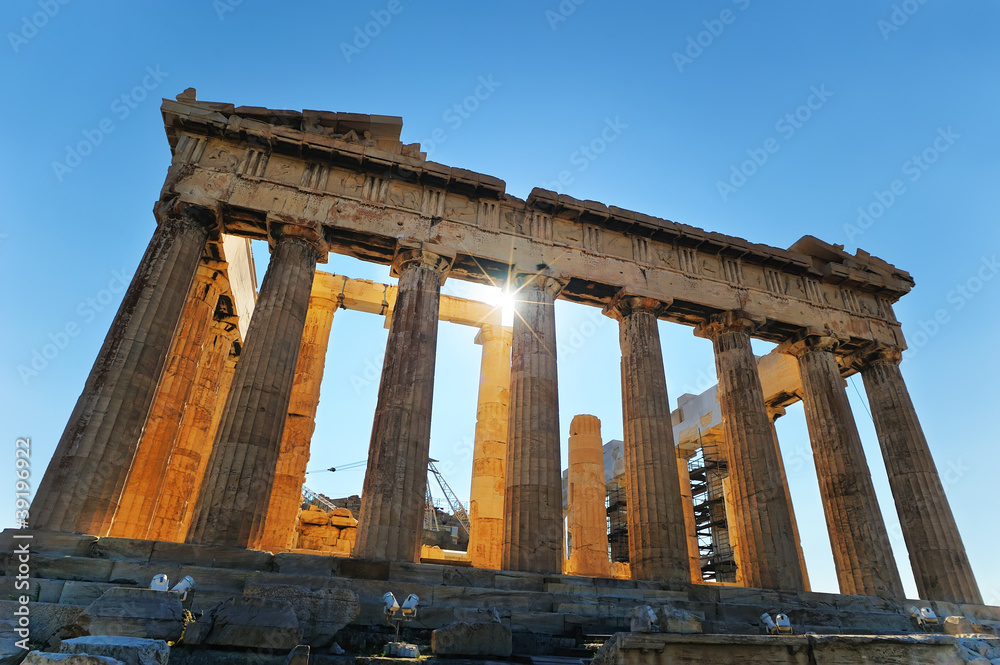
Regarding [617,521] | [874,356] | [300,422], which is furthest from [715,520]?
[300,422]

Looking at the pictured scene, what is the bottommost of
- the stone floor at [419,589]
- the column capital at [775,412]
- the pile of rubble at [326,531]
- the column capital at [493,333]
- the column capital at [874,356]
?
the stone floor at [419,589]

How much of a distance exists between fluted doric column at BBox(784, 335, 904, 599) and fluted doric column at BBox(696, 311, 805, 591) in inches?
73.3

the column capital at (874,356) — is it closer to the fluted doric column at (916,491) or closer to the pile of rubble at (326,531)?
the fluted doric column at (916,491)

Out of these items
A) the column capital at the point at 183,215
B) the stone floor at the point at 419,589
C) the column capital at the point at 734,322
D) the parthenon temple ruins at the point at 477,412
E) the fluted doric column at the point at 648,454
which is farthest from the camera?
the column capital at the point at 734,322

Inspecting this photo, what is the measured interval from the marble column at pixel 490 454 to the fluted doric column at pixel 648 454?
14.7ft

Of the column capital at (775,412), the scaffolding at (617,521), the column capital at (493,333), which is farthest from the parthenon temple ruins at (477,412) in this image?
the scaffolding at (617,521)

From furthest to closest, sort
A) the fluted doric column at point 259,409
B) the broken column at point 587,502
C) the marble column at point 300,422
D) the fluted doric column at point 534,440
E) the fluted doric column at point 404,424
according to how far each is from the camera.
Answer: the broken column at point 587,502
the marble column at point 300,422
the fluted doric column at point 534,440
the fluted doric column at point 404,424
the fluted doric column at point 259,409

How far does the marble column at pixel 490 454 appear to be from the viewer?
64.7 ft

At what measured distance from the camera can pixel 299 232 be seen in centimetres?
1585

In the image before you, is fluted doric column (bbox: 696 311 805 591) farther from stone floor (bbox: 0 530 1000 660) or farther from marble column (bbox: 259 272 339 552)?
marble column (bbox: 259 272 339 552)

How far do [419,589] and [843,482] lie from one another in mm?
13508

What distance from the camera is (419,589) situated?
36.4 feet

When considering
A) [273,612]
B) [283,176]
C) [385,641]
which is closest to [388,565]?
[385,641]

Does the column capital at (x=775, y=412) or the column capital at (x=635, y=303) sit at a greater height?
the column capital at (x=635, y=303)
